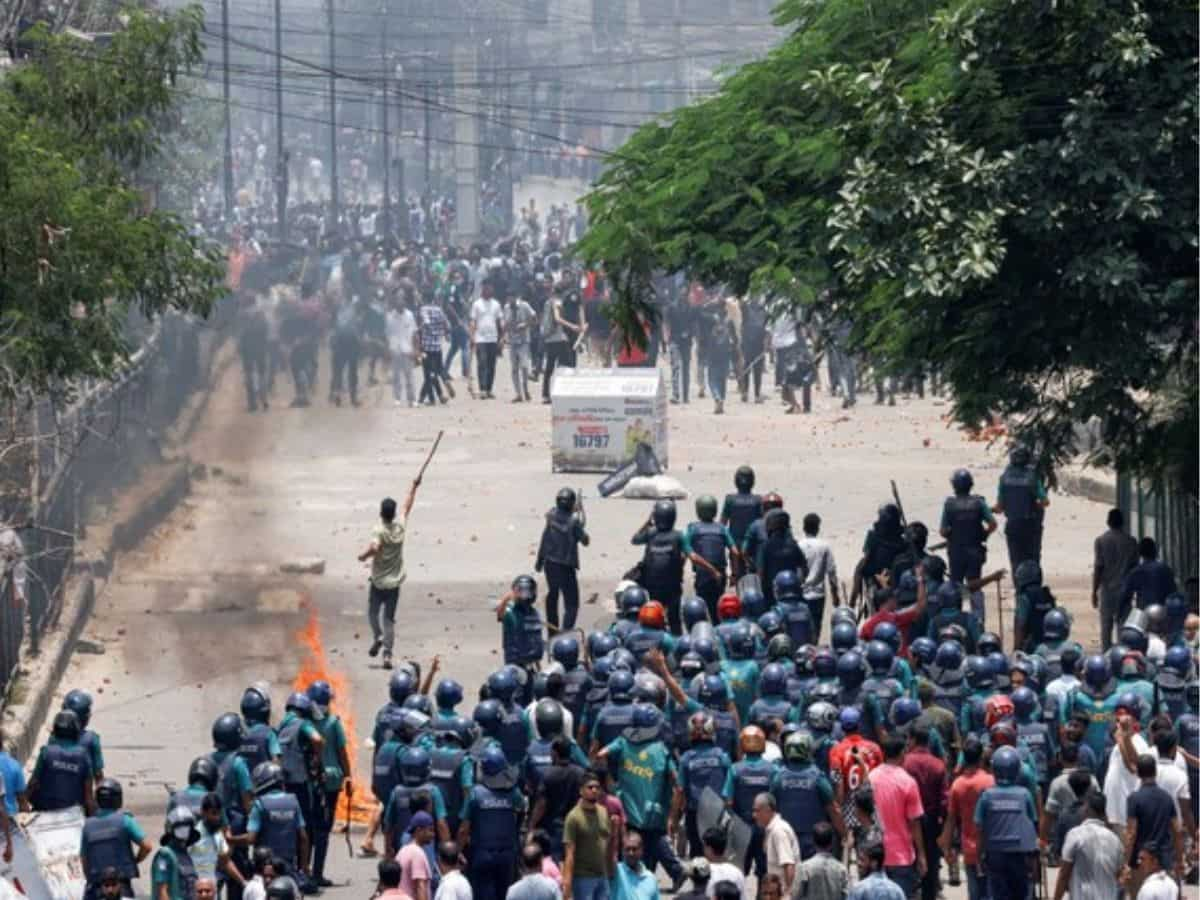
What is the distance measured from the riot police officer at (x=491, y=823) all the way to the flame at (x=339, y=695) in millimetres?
1982

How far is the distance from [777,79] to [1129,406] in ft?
14.2

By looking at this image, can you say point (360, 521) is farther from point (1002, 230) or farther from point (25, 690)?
point (1002, 230)

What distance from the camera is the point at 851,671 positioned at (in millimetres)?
16469

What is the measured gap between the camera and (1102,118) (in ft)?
59.3

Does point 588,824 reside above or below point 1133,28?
below

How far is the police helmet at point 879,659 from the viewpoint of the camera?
16.5 metres

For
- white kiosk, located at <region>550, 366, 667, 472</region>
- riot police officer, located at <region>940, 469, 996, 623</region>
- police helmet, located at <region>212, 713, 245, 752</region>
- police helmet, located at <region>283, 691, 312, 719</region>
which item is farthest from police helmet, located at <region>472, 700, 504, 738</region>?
white kiosk, located at <region>550, 366, 667, 472</region>

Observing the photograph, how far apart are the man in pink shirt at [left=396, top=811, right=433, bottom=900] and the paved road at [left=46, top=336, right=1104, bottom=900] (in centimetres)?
241

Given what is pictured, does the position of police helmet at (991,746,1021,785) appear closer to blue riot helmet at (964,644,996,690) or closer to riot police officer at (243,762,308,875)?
blue riot helmet at (964,644,996,690)

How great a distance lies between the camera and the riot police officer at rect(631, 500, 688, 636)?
21.6m

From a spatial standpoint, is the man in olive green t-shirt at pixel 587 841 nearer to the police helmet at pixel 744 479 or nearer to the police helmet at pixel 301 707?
the police helmet at pixel 301 707

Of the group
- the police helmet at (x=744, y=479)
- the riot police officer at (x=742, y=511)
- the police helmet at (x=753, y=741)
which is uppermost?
the police helmet at (x=744, y=479)

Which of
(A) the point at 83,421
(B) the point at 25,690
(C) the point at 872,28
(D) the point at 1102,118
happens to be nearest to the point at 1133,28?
(D) the point at 1102,118

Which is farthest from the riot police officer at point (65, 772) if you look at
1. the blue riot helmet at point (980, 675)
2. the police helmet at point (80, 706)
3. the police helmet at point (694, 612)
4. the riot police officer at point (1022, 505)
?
the riot police officer at point (1022, 505)
